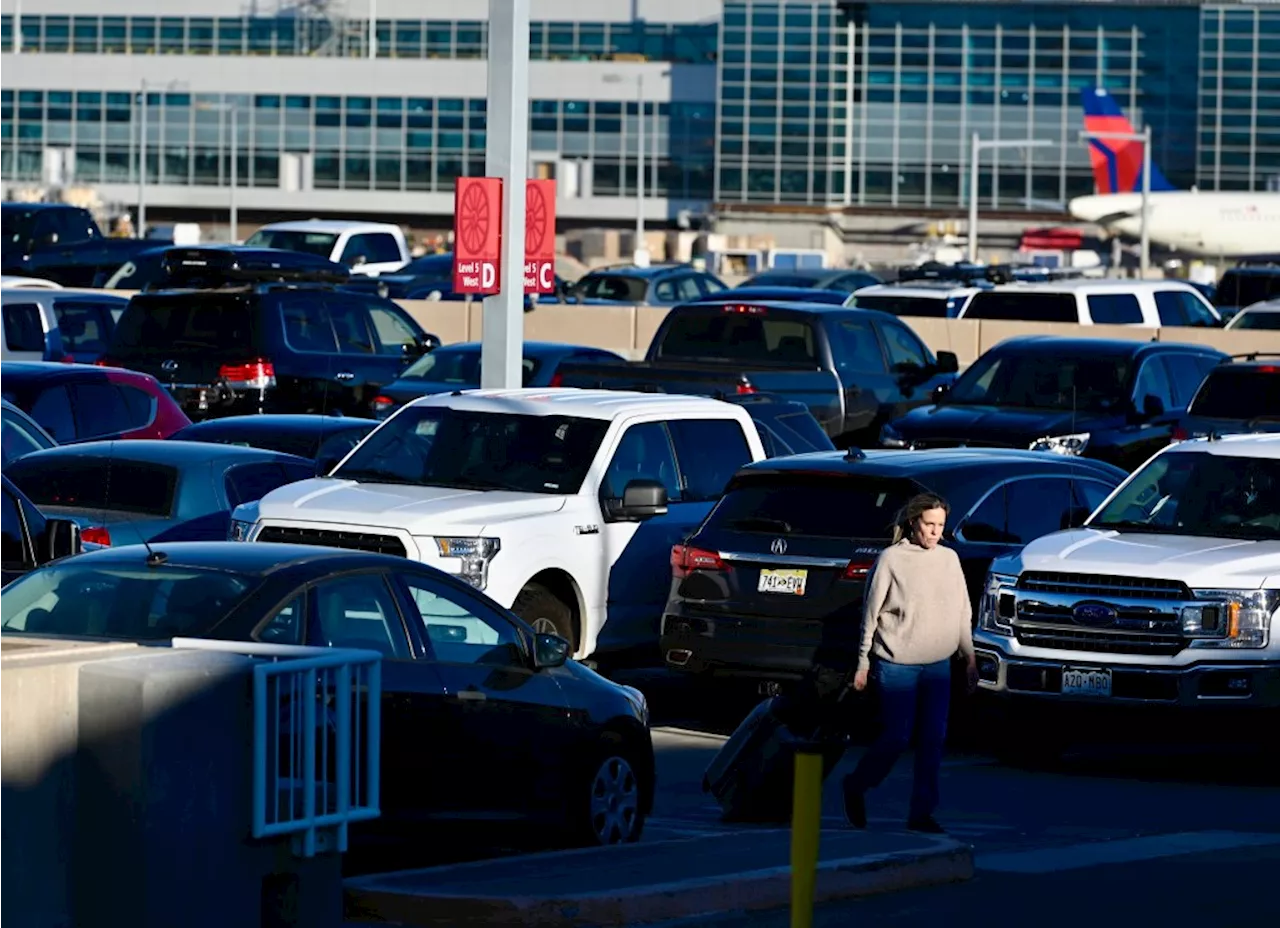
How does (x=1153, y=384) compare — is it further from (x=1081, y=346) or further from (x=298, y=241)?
(x=298, y=241)

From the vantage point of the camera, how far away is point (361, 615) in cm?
995

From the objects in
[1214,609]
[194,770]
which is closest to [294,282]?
[1214,609]

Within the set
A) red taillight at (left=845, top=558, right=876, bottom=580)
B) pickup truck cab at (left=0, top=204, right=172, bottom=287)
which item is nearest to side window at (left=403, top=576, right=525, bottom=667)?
red taillight at (left=845, top=558, right=876, bottom=580)

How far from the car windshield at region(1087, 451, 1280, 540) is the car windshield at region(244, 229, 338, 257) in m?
30.7

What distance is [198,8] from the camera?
360 ft

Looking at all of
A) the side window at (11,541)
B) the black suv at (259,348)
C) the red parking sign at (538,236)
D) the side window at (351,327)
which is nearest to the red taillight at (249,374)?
the black suv at (259,348)

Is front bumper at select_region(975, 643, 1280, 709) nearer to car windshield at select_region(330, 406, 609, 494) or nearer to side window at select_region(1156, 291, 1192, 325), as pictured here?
car windshield at select_region(330, 406, 609, 494)

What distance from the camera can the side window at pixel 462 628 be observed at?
10234mm

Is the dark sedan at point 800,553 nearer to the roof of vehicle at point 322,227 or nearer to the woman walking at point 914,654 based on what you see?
the woman walking at point 914,654

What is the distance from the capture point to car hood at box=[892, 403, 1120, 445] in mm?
21781

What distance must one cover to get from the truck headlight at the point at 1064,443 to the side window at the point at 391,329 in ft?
25.6

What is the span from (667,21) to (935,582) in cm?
9918

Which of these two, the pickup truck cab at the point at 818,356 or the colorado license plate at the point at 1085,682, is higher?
the pickup truck cab at the point at 818,356

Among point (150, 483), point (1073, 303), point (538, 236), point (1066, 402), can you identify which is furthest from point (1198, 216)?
point (150, 483)
